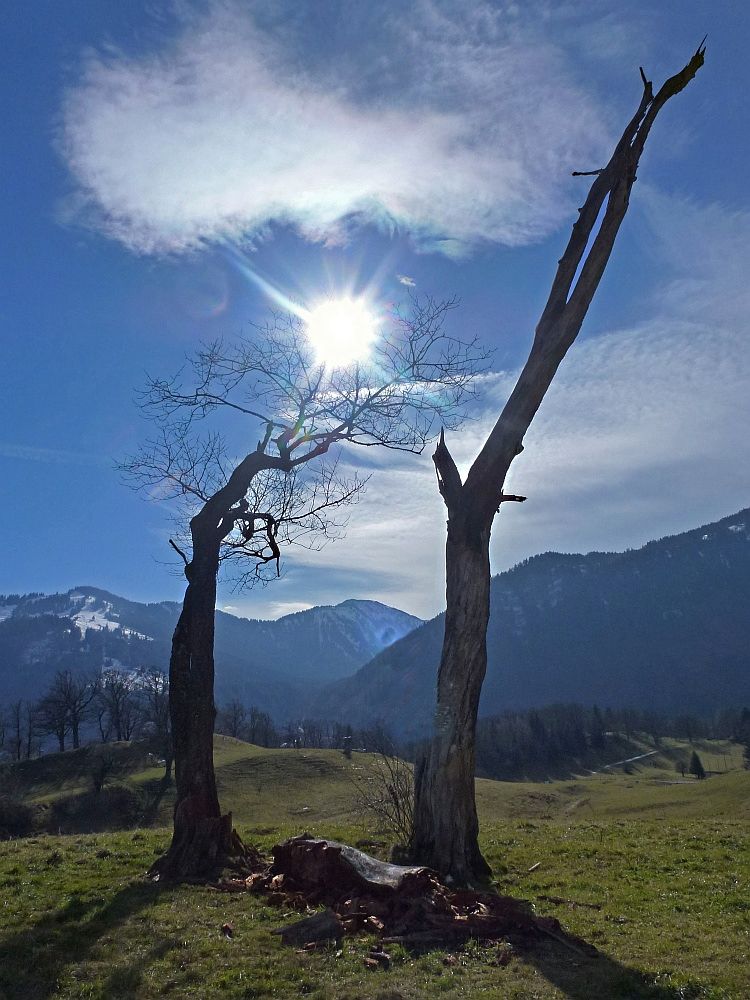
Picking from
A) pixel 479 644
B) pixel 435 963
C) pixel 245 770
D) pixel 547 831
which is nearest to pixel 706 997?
pixel 435 963

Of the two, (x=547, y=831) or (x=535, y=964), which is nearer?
(x=535, y=964)

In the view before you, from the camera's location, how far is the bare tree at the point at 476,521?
10.8m

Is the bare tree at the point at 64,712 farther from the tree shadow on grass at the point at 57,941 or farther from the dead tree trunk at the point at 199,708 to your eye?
the tree shadow on grass at the point at 57,941

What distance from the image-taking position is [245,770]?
208 ft

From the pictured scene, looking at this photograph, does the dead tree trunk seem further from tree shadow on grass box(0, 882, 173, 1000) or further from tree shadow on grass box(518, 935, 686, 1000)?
tree shadow on grass box(518, 935, 686, 1000)

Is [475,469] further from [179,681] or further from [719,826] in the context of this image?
[719,826]

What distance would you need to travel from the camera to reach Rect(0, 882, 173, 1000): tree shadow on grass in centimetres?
627

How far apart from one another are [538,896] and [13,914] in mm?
6971

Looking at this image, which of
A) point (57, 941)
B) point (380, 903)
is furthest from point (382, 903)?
point (57, 941)

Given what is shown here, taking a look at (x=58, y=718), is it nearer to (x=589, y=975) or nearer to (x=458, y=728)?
(x=458, y=728)

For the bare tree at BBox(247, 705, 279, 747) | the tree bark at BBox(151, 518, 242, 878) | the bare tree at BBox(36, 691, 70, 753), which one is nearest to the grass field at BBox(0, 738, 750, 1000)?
the tree bark at BBox(151, 518, 242, 878)

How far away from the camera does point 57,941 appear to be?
7391mm

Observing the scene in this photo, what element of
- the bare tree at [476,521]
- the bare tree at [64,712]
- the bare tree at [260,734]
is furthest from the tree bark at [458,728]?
the bare tree at [260,734]

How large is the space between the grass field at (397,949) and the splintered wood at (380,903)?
30 cm
